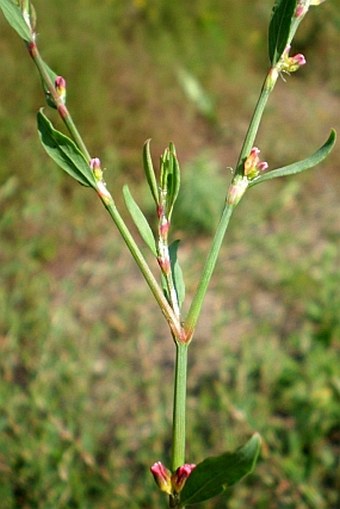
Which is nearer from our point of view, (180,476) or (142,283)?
(180,476)

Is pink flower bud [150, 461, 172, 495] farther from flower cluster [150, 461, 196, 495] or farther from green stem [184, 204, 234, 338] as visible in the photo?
green stem [184, 204, 234, 338]

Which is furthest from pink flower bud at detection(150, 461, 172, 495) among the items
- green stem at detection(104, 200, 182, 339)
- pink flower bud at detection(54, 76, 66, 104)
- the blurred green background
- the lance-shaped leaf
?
the blurred green background

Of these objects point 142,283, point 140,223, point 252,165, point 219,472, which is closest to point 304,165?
point 252,165

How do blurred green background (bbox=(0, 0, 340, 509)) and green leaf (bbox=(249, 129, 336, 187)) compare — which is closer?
green leaf (bbox=(249, 129, 336, 187))

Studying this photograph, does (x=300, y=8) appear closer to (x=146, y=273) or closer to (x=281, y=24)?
(x=281, y=24)

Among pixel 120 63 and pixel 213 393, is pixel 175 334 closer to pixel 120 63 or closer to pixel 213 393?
pixel 213 393

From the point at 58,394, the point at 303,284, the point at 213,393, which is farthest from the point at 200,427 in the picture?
the point at 303,284
